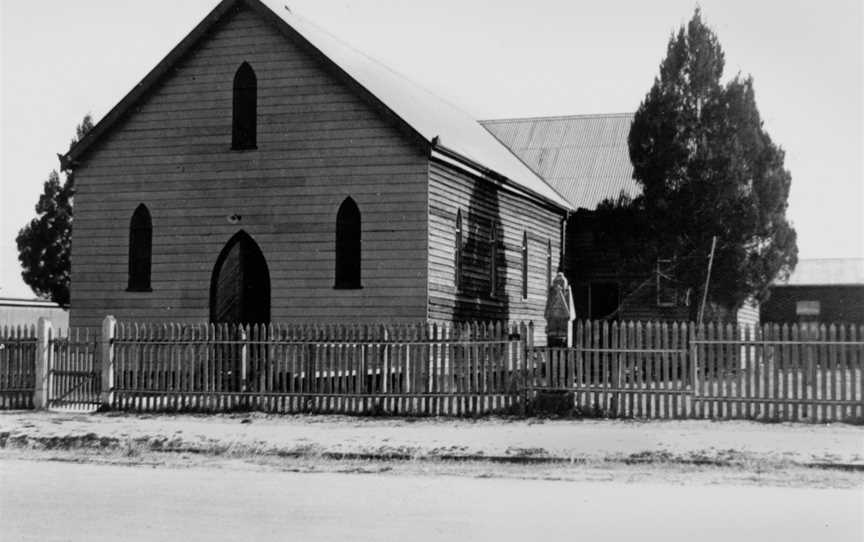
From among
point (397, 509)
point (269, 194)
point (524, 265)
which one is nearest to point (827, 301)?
point (524, 265)

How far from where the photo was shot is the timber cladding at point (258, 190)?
2353 centimetres

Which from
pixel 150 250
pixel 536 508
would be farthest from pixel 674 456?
pixel 150 250

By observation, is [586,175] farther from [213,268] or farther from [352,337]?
[352,337]

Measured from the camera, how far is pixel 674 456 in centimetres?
1320

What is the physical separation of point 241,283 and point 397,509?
1606 centimetres

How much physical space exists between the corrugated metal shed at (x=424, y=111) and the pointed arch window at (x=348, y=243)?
254 centimetres

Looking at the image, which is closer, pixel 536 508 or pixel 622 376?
pixel 536 508

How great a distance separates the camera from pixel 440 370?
18781 mm

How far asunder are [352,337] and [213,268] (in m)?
7.46

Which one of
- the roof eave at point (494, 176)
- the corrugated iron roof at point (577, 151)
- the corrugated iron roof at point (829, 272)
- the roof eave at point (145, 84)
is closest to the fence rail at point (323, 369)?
the roof eave at point (494, 176)

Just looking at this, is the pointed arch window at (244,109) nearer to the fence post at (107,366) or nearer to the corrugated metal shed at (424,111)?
the corrugated metal shed at (424,111)

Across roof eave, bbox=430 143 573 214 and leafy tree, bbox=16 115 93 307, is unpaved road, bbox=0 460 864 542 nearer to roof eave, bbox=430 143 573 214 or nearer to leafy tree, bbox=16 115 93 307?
roof eave, bbox=430 143 573 214

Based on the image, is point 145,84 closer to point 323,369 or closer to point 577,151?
point 323,369

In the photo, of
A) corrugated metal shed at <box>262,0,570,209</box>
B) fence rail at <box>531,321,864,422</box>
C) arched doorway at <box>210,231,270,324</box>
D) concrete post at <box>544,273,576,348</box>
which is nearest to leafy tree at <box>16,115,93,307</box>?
corrugated metal shed at <box>262,0,570,209</box>
